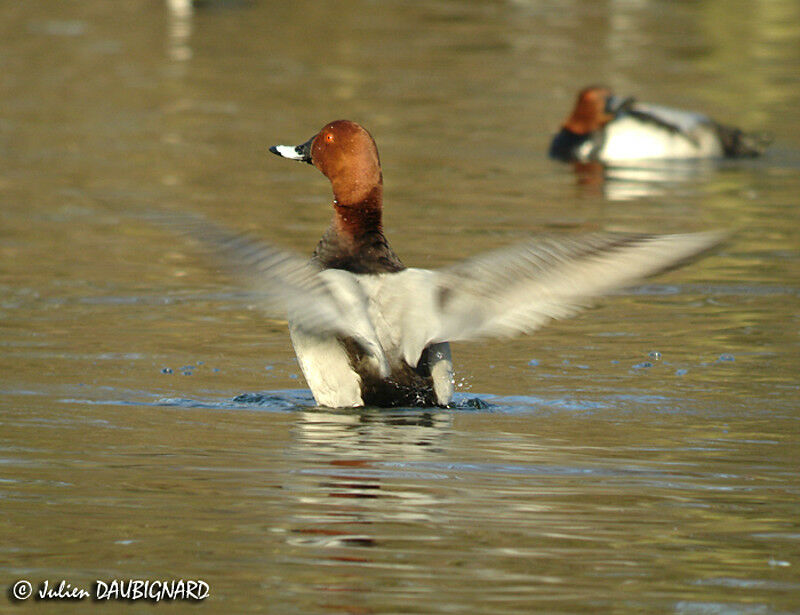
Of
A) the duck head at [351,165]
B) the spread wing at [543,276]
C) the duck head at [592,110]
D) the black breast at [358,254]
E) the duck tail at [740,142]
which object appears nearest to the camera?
the spread wing at [543,276]

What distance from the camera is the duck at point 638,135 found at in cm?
1609

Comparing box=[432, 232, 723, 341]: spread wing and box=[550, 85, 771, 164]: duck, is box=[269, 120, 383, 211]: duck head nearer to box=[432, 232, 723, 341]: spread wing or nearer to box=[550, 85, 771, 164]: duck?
box=[432, 232, 723, 341]: spread wing

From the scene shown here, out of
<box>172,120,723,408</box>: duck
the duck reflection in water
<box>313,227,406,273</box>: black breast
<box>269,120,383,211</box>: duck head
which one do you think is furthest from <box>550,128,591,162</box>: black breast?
the duck reflection in water

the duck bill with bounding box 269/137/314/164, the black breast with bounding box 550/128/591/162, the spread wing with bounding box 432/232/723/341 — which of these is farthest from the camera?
the black breast with bounding box 550/128/591/162

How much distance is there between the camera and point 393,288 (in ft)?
22.3

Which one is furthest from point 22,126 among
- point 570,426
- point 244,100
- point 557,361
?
point 570,426

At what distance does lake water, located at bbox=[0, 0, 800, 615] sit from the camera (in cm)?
490

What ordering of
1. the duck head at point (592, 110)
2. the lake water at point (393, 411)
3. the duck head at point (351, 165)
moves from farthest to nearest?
the duck head at point (592, 110)
the duck head at point (351, 165)
the lake water at point (393, 411)

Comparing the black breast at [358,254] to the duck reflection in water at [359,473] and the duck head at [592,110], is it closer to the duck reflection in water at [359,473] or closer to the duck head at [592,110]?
the duck reflection in water at [359,473]

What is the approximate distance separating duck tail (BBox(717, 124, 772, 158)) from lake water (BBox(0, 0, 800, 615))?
174 mm

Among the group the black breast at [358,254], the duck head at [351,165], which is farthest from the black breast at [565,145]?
the black breast at [358,254]

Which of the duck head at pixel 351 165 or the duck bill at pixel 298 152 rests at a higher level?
the duck head at pixel 351 165

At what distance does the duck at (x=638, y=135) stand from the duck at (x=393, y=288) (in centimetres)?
922

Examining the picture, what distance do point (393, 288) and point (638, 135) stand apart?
33.7 ft
